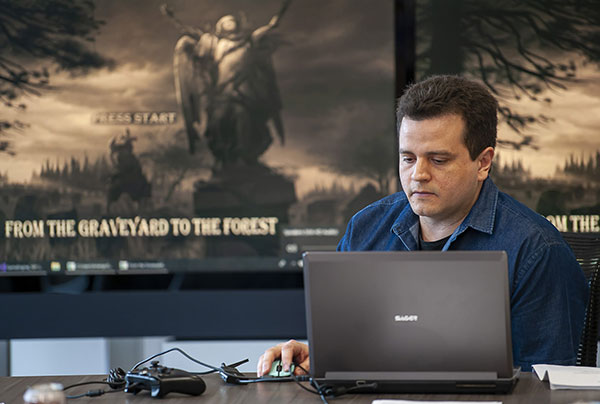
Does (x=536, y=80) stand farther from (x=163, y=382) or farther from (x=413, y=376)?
(x=163, y=382)

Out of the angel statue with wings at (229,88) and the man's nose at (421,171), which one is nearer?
the man's nose at (421,171)

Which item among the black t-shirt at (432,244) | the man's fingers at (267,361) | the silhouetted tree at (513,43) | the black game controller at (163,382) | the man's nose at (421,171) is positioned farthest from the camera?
the silhouetted tree at (513,43)

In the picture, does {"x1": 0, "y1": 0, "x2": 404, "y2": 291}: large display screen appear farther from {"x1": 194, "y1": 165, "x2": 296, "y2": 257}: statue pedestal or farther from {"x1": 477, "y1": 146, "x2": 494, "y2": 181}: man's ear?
{"x1": 477, "y1": 146, "x2": 494, "y2": 181}: man's ear

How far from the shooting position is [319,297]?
56.3 inches

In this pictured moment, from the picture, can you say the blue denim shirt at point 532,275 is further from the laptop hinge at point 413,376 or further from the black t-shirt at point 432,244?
the laptop hinge at point 413,376

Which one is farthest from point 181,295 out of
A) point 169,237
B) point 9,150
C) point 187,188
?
point 9,150

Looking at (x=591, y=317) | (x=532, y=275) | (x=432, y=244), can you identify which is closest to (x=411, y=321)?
(x=532, y=275)

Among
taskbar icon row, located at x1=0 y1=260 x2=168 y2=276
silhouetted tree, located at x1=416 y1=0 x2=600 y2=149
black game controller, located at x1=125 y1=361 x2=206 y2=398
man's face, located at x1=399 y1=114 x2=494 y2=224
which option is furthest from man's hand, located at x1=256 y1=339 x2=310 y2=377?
silhouetted tree, located at x1=416 y1=0 x2=600 y2=149

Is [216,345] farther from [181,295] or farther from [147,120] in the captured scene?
[147,120]

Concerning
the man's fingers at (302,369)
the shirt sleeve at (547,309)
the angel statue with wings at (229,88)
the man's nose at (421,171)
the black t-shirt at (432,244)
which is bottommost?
the man's fingers at (302,369)

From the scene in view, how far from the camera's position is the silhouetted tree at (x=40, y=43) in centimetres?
332

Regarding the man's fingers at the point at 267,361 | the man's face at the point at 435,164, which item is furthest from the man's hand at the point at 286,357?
the man's face at the point at 435,164

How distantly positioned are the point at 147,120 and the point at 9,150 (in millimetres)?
654

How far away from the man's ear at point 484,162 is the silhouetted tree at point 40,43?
6.61 feet
